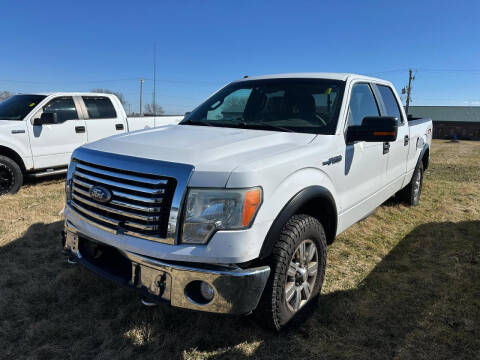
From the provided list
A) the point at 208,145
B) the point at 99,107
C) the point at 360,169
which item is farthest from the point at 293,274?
the point at 99,107

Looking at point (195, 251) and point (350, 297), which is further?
point (350, 297)

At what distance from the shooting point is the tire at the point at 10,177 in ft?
19.2

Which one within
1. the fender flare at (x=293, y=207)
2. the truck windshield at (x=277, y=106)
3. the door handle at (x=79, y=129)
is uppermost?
the truck windshield at (x=277, y=106)

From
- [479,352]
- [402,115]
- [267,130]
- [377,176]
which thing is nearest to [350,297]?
[479,352]

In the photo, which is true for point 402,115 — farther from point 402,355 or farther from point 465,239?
point 402,355

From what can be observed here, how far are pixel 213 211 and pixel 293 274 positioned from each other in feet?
2.72

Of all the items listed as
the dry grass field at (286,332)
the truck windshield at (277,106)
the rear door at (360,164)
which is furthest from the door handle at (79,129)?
the rear door at (360,164)

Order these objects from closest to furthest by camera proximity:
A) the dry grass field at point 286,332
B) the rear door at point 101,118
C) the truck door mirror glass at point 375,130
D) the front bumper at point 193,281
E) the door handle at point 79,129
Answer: the front bumper at point 193,281 < the dry grass field at point 286,332 < the truck door mirror glass at point 375,130 < the door handle at point 79,129 < the rear door at point 101,118

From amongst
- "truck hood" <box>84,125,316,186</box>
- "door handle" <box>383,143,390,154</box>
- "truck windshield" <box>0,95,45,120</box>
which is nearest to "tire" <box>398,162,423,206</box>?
"door handle" <box>383,143,390,154</box>

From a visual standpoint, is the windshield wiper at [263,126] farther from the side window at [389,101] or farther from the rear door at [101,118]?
the rear door at [101,118]

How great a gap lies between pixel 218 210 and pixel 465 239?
A: 3866 millimetres

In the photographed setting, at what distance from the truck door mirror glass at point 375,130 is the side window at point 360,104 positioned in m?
0.20

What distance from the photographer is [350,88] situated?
127 inches

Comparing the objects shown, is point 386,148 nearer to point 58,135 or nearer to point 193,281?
point 193,281
